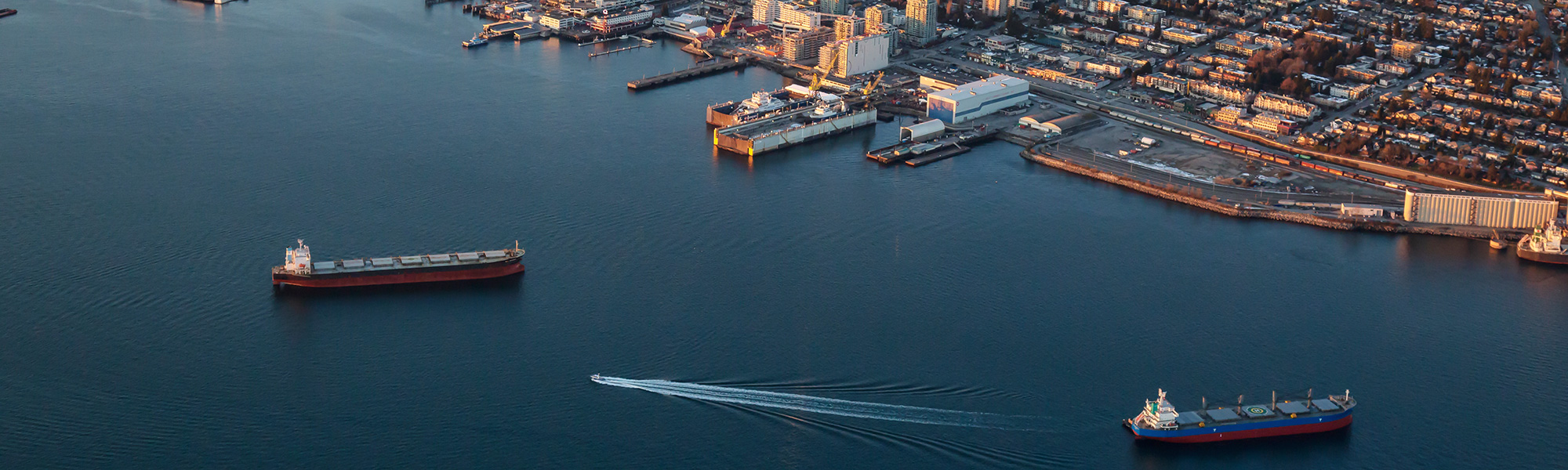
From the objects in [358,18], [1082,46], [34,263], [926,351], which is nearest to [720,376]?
[926,351]

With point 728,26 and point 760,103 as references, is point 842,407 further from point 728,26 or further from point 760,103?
point 728,26

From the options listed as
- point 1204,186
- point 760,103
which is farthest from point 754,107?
point 1204,186

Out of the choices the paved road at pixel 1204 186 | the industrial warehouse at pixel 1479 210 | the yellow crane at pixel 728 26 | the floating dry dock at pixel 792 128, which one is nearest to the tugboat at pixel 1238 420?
the industrial warehouse at pixel 1479 210

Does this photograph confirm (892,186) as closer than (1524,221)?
No

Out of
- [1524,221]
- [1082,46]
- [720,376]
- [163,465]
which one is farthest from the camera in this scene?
[1082,46]

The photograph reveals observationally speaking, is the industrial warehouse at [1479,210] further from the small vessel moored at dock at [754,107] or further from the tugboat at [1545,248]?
the small vessel moored at dock at [754,107]

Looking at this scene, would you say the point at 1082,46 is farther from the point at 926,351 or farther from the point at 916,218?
the point at 926,351
